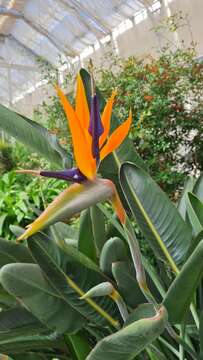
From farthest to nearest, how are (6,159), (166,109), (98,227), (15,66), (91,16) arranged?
(15,66), (91,16), (6,159), (166,109), (98,227)

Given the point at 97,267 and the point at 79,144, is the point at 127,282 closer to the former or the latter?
the point at 97,267

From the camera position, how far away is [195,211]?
2.47 feet

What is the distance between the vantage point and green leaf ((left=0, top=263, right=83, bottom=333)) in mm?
620

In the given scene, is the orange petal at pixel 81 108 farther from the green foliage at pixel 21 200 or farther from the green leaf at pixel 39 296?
the green foliage at pixel 21 200

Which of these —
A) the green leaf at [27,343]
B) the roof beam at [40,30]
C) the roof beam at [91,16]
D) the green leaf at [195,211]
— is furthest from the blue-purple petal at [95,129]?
the roof beam at [40,30]

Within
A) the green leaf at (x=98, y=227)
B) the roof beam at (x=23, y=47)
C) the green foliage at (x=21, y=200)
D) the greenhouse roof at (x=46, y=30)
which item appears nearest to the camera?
the green leaf at (x=98, y=227)

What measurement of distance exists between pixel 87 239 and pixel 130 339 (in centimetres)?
33

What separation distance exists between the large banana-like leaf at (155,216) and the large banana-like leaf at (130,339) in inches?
7.8

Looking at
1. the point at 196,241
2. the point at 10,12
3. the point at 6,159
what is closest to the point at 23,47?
the point at 10,12

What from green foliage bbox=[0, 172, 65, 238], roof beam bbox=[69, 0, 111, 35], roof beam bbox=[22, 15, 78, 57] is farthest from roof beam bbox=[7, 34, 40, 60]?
green foliage bbox=[0, 172, 65, 238]

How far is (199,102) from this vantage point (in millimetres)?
2174

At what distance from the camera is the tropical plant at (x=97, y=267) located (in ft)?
1.70

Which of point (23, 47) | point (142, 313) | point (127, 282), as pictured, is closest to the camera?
point (142, 313)

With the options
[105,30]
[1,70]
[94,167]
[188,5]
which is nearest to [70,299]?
[94,167]
